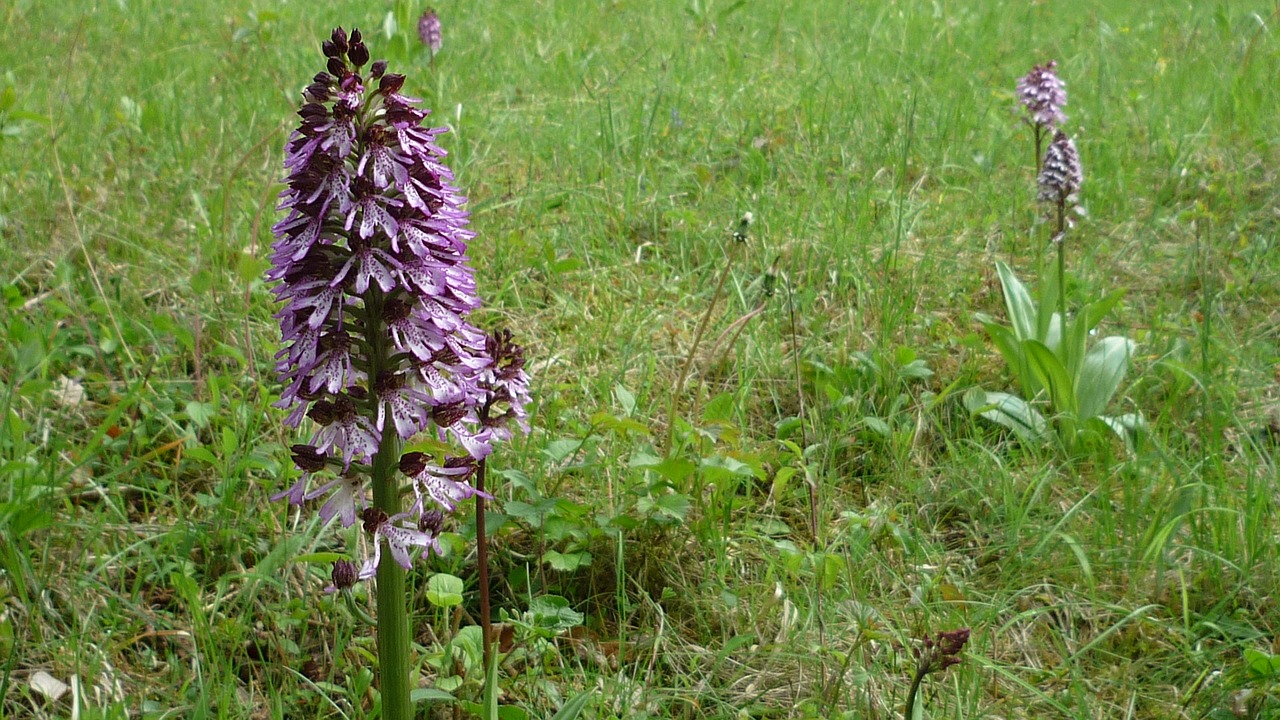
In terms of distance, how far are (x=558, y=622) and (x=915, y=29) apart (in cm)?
517

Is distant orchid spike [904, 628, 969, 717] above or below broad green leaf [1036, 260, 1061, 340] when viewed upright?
below

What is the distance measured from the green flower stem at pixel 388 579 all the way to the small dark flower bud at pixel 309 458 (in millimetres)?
75

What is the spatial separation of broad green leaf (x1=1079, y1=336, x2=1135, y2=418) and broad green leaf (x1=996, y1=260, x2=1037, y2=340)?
0.66 ft

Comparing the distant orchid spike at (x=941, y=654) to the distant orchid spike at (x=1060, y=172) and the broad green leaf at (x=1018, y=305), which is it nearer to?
the broad green leaf at (x=1018, y=305)

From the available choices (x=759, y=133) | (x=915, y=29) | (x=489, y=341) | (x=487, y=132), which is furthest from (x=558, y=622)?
(x=915, y=29)

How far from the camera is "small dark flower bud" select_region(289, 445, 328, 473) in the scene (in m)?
1.47

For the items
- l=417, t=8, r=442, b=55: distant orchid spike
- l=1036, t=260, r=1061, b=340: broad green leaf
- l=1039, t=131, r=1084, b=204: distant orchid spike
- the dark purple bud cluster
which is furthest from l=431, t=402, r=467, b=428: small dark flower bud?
l=417, t=8, r=442, b=55: distant orchid spike

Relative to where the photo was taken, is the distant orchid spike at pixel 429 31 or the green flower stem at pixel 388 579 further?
the distant orchid spike at pixel 429 31

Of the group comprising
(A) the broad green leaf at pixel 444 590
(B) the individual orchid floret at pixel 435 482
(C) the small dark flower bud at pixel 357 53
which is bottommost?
(A) the broad green leaf at pixel 444 590

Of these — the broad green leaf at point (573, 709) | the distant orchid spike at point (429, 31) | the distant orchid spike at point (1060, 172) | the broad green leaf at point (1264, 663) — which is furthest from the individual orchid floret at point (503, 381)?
the distant orchid spike at point (429, 31)

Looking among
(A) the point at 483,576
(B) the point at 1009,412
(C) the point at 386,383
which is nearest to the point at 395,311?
(C) the point at 386,383

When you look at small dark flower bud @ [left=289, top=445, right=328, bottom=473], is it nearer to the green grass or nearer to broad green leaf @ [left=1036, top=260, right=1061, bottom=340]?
the green grass

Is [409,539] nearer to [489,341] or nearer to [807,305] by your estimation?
[489,341]

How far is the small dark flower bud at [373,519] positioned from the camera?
1478 mm
